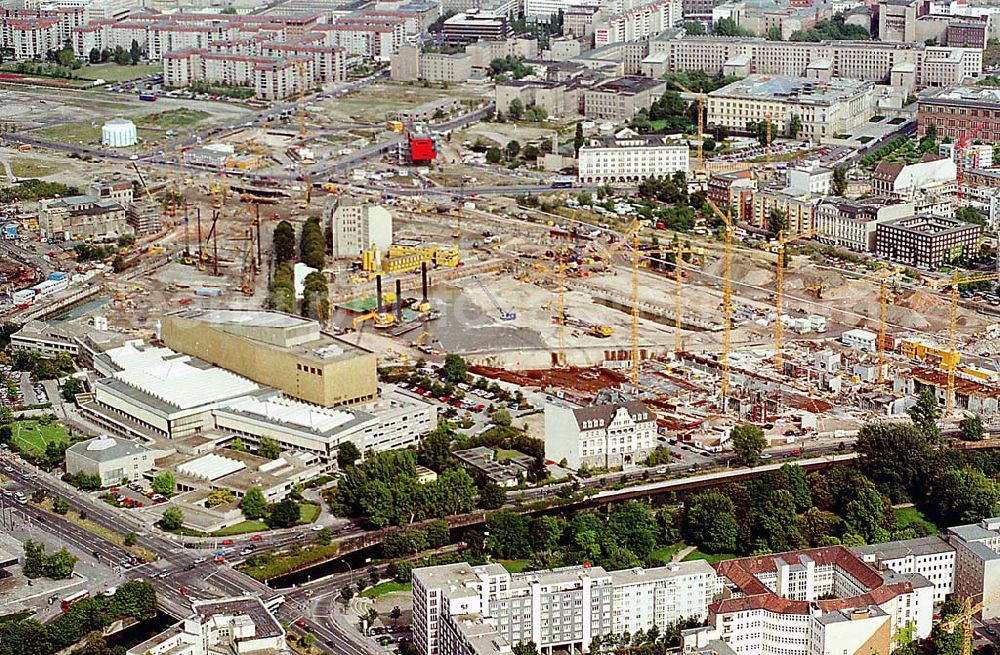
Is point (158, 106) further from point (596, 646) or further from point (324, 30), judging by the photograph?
point (596, 646)

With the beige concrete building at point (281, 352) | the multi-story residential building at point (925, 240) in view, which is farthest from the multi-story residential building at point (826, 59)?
the beige concrete building at point (281, 352)

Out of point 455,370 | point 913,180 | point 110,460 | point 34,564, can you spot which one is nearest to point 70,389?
point 110,460

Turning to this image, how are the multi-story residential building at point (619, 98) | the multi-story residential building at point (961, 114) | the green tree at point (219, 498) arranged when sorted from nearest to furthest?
the green tree at point (219, 498) → the multi-story residential building at point (961, 114) → the multi-story residential building at point (619, 98)

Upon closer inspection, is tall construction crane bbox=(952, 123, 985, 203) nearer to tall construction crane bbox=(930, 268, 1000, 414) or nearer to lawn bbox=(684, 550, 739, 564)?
tall construction crane bbox=(930, 268, 1000, 414)

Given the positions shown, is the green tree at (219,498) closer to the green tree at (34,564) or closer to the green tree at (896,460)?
the green tree at (34,564)

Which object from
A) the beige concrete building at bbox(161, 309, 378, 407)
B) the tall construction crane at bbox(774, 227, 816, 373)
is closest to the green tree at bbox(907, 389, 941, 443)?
the tall construction crane at bbox(774, 227, 816, 373)

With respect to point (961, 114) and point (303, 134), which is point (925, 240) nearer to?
point (961, 114)
